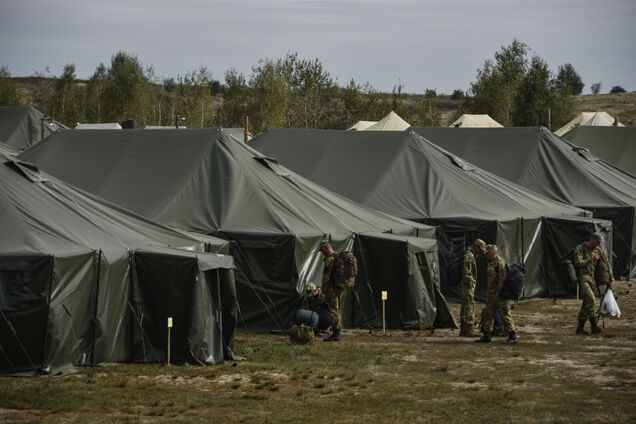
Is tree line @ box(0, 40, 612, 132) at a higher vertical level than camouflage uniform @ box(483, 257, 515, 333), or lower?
higher

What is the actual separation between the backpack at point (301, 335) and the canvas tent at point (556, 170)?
14093mm

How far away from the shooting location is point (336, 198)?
997 inches

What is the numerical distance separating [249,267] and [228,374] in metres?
5.22

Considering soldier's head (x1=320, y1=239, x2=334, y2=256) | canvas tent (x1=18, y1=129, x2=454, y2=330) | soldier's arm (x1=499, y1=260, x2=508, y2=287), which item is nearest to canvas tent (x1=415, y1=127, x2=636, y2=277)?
canvas tent (x1=18, y1=129, x2=454, y2=330)

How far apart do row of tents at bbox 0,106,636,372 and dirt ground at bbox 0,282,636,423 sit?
31.2 inches

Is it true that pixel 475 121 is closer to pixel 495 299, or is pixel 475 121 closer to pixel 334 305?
pixel 334 305

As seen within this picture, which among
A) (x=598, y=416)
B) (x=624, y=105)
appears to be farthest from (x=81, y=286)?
(x=624, y=105)

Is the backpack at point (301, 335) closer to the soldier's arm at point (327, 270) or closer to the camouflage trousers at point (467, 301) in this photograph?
the soldier's arm at point (327, 270)

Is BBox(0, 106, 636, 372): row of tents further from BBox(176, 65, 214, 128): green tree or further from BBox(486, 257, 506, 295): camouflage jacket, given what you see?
BBox(176, 65, 214, 128): green tree

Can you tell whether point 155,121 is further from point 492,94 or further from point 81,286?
point 81,286

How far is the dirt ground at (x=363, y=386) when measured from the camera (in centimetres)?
1410

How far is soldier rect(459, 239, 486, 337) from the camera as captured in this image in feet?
69.5

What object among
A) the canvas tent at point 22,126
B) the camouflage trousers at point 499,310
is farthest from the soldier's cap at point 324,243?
the canvas tent at point 22,126

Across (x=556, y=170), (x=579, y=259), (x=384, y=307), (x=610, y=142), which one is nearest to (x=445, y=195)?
(x=556, y=170)
